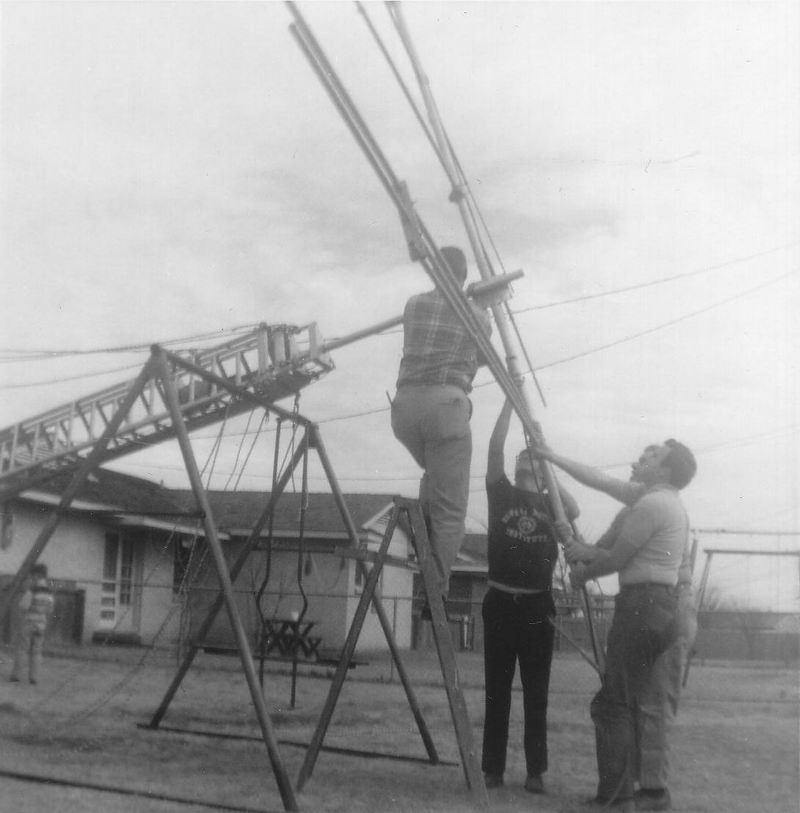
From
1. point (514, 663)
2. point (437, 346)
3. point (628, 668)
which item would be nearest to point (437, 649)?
point (514, 663)

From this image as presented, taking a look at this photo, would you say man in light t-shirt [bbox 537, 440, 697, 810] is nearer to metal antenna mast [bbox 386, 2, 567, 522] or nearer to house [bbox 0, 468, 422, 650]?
metal antenna mast [bbox 386, 2, 567, 522]

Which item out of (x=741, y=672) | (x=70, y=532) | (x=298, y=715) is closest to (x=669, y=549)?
(x=298, y=715)

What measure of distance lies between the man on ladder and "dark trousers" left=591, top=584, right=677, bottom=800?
0.98 meters

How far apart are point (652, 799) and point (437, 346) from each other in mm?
2695

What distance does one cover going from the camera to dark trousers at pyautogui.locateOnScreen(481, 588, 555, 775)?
5836 millimetres

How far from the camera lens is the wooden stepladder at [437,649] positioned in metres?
5.15

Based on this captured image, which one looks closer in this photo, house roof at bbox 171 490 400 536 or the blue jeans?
the blue jeans

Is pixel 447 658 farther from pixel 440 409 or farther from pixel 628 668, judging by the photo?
pixel 440 409

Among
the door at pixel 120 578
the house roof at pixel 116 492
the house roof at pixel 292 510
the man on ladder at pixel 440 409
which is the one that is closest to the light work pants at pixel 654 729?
the man on ladder at pixel 440 409

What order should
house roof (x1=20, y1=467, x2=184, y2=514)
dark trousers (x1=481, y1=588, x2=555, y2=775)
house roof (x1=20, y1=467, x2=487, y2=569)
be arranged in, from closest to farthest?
dark trousers (x1=481, y1=588, x2=555, y2=775) < house roof (x1=20, y1=467, x2=184, y2=514) < house roof (x1=20, y1=467, x2=487, y2=569)

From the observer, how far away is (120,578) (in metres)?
25.1

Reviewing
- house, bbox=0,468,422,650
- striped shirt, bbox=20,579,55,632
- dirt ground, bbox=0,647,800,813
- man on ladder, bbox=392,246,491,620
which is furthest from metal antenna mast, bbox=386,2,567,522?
house, bbox=0,468,422,650

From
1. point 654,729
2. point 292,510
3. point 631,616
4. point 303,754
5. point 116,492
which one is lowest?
point 303,754

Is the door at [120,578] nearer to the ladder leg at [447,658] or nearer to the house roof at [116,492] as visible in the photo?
the house roof at [116,492]
